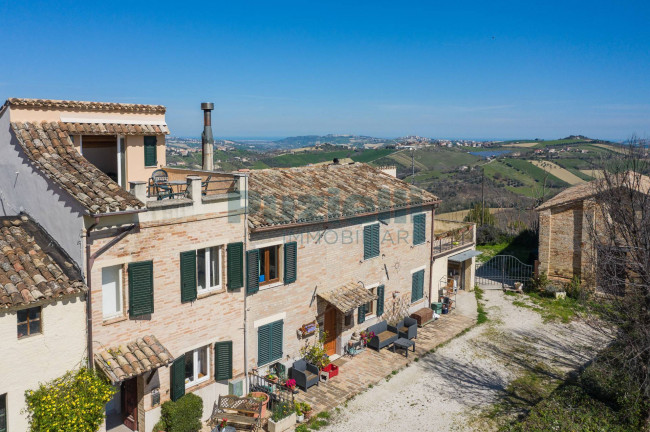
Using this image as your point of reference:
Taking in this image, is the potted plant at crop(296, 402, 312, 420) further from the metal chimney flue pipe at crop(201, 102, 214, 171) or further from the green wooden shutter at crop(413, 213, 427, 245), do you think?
the green wooden shutter at crop(413, 213, 427, 245)

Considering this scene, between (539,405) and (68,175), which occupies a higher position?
(68,175)

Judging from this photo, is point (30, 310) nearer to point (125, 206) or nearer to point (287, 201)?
point (125, 206)

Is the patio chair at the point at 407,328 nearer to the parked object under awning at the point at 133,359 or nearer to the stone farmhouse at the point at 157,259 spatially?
the stone farmhouse at the point at 157,259

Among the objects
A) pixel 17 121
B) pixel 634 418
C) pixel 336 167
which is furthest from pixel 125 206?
pixel 634 418

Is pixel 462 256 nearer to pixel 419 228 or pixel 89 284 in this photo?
pixel 419 228

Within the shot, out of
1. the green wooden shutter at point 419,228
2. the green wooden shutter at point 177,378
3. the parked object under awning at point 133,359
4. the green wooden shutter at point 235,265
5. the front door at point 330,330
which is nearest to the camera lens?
the parked object under awning at point 133,359

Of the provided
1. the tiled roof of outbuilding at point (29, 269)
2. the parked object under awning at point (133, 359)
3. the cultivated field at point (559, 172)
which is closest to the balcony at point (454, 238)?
the parked object under awning at point (133, 359)

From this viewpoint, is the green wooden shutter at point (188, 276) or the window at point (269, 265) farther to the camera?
the window at point (269, 265)
